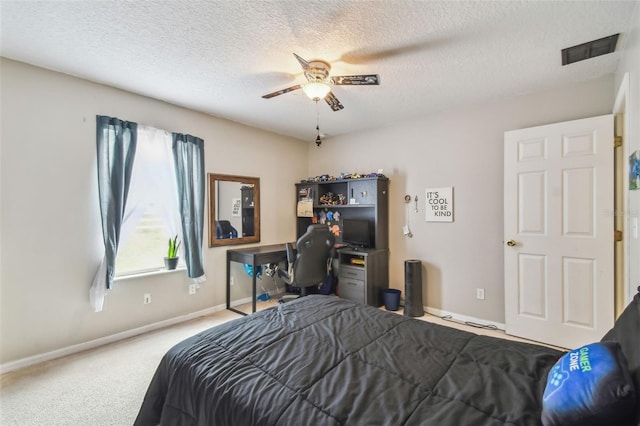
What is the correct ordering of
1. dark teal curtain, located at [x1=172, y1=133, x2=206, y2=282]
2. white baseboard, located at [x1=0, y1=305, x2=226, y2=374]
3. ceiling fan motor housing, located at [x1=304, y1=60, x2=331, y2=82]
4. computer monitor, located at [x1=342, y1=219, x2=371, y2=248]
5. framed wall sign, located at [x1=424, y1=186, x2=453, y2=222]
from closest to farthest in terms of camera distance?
1. ceiling fan motor housing, located at [x1=304, y1=60, x2=331, y2=82]
2. white baseboard, located at [x1=0, y1=305, x2=226, y2=374]
3. dark teal curtain, located at [x1=172, y1=133, x2=206, y2=282]
4. framed wall sign, located at [x1=424, y1=186, x2=453, y2=222]
5. computer monitor, located at [x1=342, y1=219, x2=371, y2=248]

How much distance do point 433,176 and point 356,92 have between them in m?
1.44

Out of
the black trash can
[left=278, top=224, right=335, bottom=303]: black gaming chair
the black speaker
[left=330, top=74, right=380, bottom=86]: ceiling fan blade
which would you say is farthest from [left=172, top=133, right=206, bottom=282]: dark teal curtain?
the black speaker

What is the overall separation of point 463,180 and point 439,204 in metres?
0.38

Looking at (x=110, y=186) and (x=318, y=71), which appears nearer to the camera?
(x=318, y=71)

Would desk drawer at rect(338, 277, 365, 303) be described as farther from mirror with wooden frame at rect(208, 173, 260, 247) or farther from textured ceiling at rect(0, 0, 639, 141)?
textured ceiling at rect(0, 0, 639, 141)

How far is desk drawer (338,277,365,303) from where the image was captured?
367 centimetres

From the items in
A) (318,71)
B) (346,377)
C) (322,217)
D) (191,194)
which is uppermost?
(318,71)

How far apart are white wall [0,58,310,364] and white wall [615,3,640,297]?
3941mm

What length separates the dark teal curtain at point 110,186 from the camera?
2.70 m

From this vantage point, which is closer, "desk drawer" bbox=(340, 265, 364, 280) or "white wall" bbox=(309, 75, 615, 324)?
"white wall" bbox=(309, 75, 615, 324)

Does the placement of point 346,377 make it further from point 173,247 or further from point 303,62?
point 173,247

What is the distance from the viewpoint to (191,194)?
334 cm

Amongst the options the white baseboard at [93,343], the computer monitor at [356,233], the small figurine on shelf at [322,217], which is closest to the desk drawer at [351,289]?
the computer monitor at [356,233]

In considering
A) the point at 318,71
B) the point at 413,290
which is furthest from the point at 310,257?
the point at 318,71
